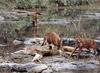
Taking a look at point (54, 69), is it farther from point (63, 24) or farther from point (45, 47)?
point (63, 24)

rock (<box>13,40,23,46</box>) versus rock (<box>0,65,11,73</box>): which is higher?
rock (<box>0,65,11,73</box>)

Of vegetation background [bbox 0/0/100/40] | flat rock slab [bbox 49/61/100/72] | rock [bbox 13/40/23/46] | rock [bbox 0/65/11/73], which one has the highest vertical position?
rock [bbox 0/65/11/73]

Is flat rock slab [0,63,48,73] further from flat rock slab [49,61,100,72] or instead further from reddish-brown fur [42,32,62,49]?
reddish-brown fur [42,32,62,49]

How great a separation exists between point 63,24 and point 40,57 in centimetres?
1285

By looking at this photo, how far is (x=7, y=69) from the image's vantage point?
11281 millimetres

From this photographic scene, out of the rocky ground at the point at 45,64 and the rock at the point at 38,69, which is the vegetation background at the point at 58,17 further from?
the rock at the point at 38,69

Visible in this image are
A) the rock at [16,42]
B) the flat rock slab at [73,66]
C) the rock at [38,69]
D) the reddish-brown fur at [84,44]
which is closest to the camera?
the rock at [38,69]

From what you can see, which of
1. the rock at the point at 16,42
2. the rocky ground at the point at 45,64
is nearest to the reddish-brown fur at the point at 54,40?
the rocky ground at the point at 45,64

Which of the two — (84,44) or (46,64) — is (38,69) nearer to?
(46,64)

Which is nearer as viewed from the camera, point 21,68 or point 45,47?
point 21,68

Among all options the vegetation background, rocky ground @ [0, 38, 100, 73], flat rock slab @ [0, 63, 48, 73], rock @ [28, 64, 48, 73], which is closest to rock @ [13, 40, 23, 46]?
the vegetation background

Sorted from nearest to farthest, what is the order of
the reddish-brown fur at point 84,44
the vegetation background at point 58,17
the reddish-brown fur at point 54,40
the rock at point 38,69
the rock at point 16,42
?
the rock at point 38,69 → the reddish-brown fur at point 84,44 → the reddish-brown fur at point 54,40 → the rock at point 16,42 → the vegetation background at point 58,17

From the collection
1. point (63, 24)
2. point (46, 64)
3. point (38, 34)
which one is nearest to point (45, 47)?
point (46, 64)

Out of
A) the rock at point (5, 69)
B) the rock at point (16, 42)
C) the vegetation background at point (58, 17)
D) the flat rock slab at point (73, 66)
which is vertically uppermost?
the rock at point (5, 69)
